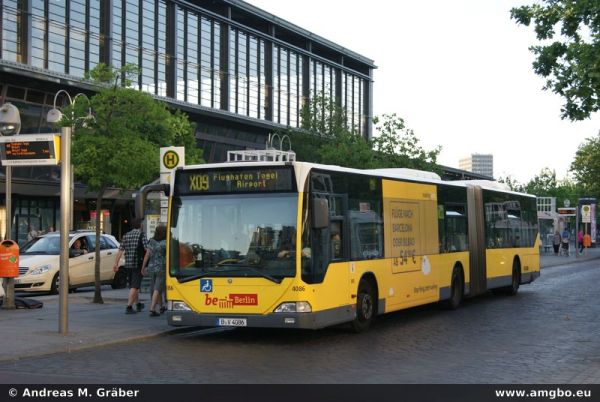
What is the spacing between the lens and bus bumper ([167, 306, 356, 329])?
12.0 meters

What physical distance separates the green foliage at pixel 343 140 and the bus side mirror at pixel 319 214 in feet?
Result: 116

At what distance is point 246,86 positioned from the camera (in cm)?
6272

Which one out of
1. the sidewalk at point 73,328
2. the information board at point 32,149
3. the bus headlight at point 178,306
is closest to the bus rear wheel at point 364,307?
the bus headlight at point 178,306

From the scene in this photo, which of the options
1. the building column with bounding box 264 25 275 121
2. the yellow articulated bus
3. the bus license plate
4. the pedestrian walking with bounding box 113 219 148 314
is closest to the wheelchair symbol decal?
the yellow articulated bus

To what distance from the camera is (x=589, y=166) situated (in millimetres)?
66500

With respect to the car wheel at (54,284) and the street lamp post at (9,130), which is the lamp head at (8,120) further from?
the car wheel at (54,284)

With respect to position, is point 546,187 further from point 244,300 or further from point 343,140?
point 244,300

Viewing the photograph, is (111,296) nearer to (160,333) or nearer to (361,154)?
(160,333)

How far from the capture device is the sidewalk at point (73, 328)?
11592mm

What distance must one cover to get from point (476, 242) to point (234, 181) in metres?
8.82

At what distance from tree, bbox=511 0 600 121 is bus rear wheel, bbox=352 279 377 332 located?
717cm

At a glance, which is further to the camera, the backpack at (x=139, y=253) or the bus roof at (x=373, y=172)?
the backpack at (x=139, y=253)

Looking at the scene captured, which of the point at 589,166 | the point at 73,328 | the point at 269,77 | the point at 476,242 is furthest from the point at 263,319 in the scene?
the point at 589,166

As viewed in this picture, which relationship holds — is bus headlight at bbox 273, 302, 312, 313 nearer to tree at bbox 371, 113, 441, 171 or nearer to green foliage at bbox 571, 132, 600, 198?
tree at bbox 371, 113, 441, 171
